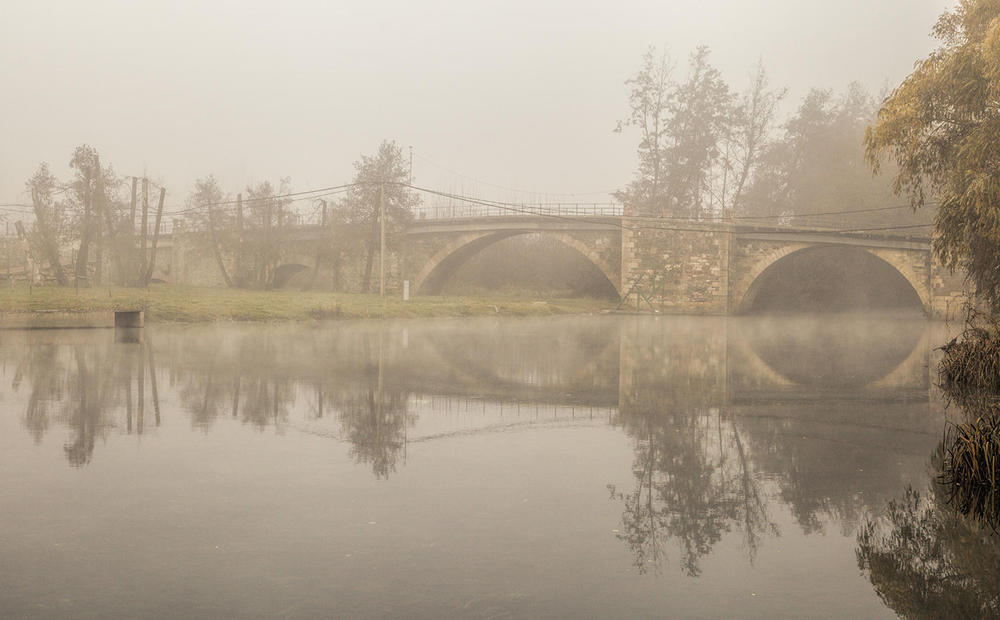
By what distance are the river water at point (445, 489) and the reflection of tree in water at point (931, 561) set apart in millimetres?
85

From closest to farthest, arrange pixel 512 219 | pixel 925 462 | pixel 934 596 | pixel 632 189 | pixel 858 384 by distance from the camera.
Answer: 1. pixel 934 596
2. pixel 925 462
3. pixel 858 384
4. pixel 512 219
5. pixel 632 189

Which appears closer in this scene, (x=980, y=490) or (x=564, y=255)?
(x=980, y=490)

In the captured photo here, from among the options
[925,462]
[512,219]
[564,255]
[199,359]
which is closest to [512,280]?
[564,255]

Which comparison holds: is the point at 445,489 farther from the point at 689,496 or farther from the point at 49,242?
the point at 49,242

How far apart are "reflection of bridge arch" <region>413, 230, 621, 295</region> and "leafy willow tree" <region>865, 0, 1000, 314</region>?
30.5 meters

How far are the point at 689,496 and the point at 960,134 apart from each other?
33.2 feet

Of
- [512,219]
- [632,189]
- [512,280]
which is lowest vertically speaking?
[512,280]

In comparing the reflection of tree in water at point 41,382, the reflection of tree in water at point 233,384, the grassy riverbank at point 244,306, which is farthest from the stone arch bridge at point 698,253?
the reflection of tree in water at point 41,382

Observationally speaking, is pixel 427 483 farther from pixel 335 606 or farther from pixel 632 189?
pixel 632 189

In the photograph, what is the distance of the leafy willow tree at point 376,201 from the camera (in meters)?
45.9

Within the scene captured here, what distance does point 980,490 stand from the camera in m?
5.67

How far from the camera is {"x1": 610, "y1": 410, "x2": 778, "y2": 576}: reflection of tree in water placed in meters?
4.62

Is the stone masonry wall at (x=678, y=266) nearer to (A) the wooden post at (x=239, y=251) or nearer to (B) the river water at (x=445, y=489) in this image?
(A) the wooden post at (x=239, y=251)

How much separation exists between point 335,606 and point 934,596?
2.85m
